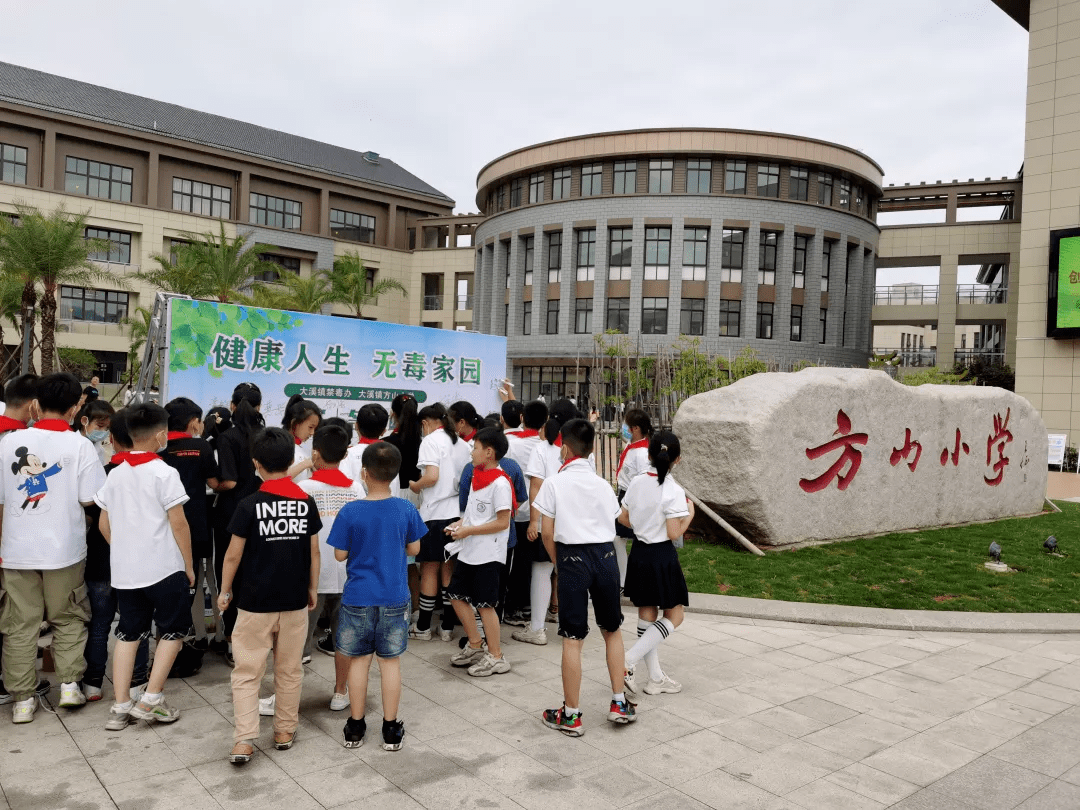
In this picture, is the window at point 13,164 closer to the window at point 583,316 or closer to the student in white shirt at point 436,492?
the window at point 583,316

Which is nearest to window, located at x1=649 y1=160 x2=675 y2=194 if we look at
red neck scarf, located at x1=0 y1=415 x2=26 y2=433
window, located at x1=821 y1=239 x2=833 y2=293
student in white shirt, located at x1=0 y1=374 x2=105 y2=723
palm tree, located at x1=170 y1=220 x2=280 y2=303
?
window, located at x1=821 y1=239 x2=833 y2=293

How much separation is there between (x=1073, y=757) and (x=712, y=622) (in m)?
2.81

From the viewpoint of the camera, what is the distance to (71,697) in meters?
4.30

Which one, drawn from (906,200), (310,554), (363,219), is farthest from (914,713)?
(363,219)

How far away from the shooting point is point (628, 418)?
576 cm

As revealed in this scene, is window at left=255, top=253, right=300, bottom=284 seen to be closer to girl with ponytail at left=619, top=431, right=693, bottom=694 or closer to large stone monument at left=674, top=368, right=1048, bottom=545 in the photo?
large stone monument at left=674, top=368, right=1048, bottom=545

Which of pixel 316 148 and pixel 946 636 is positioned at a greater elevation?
pixel 316 148

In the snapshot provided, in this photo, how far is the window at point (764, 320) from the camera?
3719 cm

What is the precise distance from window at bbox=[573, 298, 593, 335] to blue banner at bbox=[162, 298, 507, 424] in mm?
27042

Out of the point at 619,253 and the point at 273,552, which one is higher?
the point at 619,253

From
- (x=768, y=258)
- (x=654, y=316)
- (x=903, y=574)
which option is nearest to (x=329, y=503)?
(x=903, y=574)

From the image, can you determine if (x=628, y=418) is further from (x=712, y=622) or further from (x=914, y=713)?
(x=914, y=713)

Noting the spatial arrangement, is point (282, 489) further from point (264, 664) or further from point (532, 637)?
point (532, 637)

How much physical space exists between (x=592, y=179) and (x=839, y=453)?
100 ft
